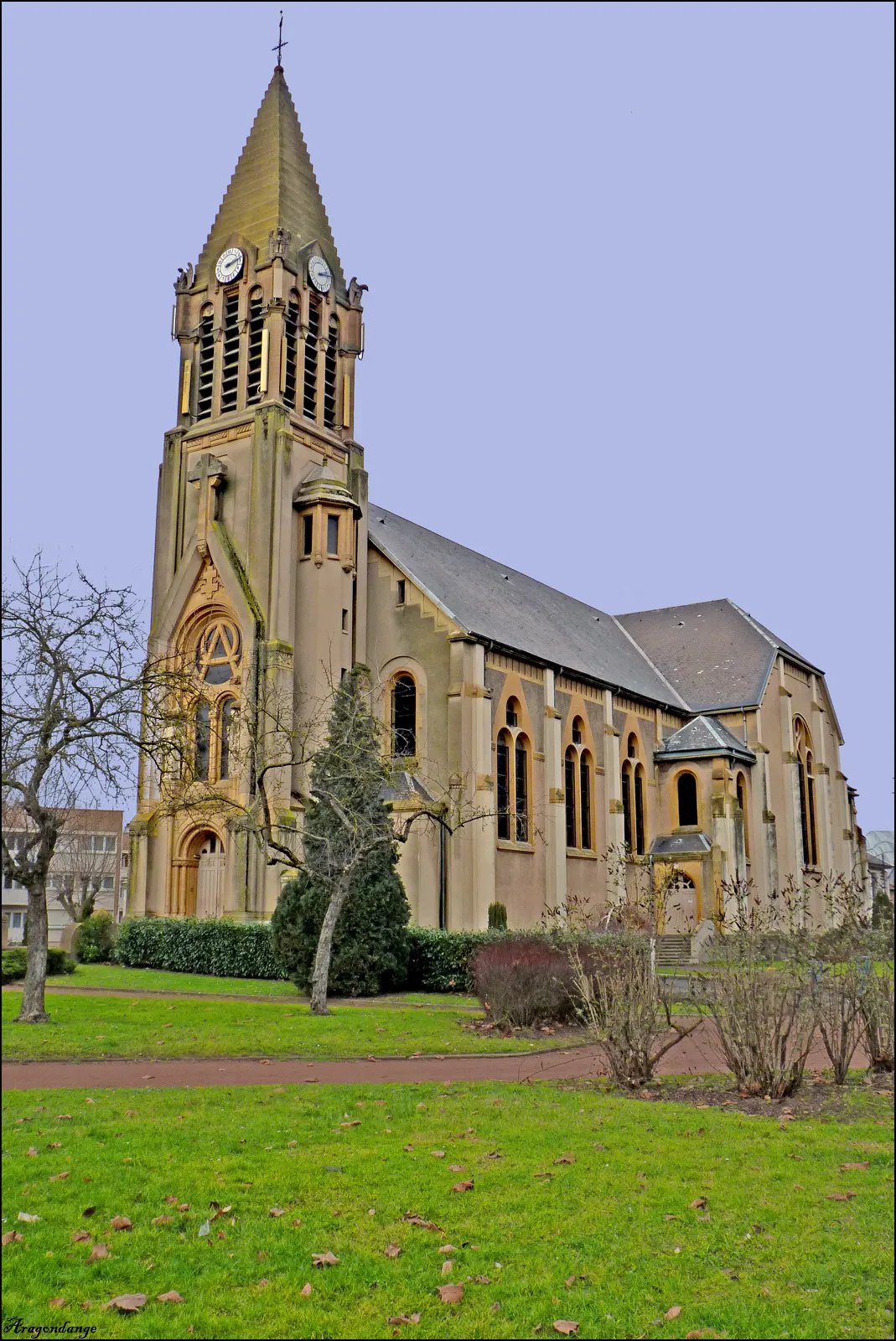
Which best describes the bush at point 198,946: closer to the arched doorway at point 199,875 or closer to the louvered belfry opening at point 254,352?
the arched doorway at point 199,875

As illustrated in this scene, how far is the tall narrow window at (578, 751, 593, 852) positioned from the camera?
4309cm

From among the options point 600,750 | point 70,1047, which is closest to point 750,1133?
point 70,1047

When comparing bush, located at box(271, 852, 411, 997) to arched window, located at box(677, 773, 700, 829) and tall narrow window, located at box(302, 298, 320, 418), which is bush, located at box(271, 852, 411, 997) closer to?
tall narrow window, located at box(302, 298, 320, 418)

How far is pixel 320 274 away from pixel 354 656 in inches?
613

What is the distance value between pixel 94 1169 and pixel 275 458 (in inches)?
1300

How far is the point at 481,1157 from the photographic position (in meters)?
9.71

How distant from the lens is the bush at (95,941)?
35.8 metres

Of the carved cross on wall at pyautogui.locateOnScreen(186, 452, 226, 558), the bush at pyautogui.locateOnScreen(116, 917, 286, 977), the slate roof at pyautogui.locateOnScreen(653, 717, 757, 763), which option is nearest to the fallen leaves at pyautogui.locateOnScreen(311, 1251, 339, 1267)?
the bush at pyautogui.locateOnScreen(116, 917, 286, 977)

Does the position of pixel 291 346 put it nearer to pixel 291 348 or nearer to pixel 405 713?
pixel 291 348

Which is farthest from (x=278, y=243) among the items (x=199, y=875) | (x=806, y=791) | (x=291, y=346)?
(x=806, y=791)

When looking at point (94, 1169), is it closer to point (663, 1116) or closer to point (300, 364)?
point (663, 1116)

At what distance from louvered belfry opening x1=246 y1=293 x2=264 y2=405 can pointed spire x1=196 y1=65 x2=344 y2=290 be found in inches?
93.7

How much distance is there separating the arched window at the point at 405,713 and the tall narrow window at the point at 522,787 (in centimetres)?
366

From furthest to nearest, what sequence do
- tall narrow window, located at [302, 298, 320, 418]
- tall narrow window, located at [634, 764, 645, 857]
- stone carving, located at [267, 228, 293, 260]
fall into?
tall narrow window, located at [634, 764, 645, 857] → tall narrow window, located at [302, 298, 320, 418] → stone carving, located at [267, 228, 293, 260]
